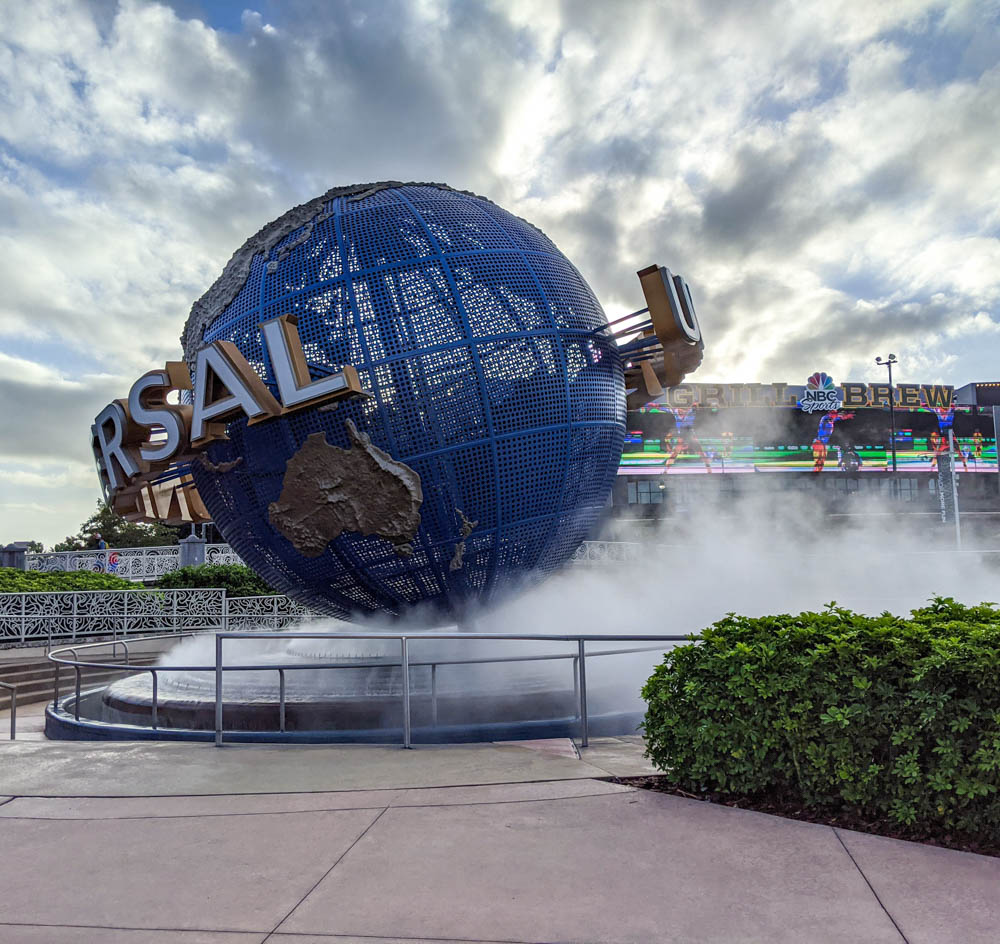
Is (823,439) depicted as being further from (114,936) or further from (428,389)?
(114,936)

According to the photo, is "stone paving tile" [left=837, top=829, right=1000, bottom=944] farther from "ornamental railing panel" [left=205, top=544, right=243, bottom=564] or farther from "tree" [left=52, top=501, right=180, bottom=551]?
"tree" [left=52, top=501, right=180, bottom=551]

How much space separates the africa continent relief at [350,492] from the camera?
759 centimetres

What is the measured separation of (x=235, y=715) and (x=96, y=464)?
3370 mm

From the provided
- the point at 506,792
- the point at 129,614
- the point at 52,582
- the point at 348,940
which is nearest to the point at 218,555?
the point at 52,582

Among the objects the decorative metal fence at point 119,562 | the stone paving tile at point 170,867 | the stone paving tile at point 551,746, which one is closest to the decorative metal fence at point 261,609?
the decorative metal fence at point 119,562

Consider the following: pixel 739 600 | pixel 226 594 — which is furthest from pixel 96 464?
pixel 226 594

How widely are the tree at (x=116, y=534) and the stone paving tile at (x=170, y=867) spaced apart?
49.3 m

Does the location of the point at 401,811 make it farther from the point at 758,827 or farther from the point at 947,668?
the point at 947,668

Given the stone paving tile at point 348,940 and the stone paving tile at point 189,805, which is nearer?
the stone paving tile at point 348,940

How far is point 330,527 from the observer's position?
307 inches

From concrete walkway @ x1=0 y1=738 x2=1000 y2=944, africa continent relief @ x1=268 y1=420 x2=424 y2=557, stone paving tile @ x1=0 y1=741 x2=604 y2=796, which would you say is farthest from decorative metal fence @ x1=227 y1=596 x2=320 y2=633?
concrete walkway @ x1=0 y1=738 x2=1000 y2=944

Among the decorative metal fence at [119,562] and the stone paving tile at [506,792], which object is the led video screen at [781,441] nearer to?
the decorative metal fence at [119,562]

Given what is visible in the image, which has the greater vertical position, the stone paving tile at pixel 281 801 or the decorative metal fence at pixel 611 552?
the decorative metal fence at pixel 611 552

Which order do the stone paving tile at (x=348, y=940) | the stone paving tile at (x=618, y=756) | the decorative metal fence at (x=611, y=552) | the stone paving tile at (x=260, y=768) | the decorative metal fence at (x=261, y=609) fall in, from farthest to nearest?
the decorative metal fence at (x=611, y=552) → the decorative metal fence at (x=261, y=609) → the stone paving tile at (x=618, y=756) → the stone paving tile at (x=260, y=768) → the stone paving tile at (x=348, y=940)
